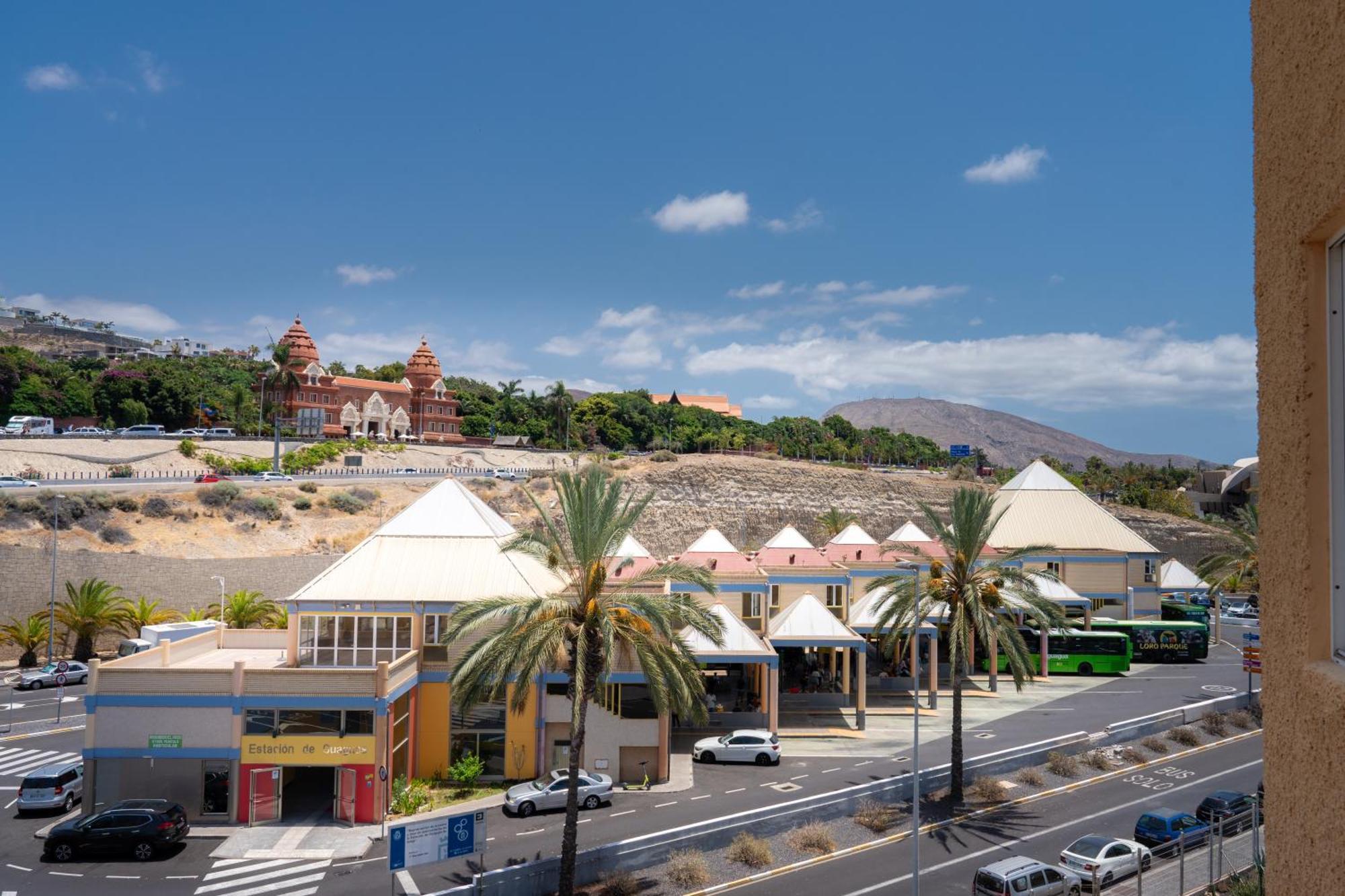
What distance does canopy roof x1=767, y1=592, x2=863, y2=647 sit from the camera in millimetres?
43500

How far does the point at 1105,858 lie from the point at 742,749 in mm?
14813

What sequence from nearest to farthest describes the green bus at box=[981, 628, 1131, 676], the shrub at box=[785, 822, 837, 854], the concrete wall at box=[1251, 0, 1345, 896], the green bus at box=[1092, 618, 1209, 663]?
the concrete wall at box=[1251, 0, 1345, 896] < the shrub at box=[785, 822, 837, 854] < the green bus at box=[981, 628, 1131, 676] < the green bus at box=[1092, 618, 1209, 663]

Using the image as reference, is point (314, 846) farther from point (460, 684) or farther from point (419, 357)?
point (419, 357)

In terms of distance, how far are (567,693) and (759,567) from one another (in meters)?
19.4

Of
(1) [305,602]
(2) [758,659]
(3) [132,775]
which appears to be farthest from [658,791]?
(3) [132,775]

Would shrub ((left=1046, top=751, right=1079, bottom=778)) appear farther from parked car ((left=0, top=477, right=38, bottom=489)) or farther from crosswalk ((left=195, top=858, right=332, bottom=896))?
parked car ((left=0, top=477, right=38, bottom=489))

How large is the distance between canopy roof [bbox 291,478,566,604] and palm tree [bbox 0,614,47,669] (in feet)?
94.0

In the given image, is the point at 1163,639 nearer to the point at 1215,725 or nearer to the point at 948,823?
the point at 1215,725

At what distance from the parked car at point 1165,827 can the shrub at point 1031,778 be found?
5.27 metres

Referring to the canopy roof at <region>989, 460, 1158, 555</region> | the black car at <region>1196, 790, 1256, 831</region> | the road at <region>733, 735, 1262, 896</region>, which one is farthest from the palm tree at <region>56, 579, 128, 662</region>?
the canopy roof at <region>989, 460, 1158, 555</region>

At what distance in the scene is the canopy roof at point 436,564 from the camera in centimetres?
3553

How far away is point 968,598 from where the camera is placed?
107ft

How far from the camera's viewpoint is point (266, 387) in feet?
394

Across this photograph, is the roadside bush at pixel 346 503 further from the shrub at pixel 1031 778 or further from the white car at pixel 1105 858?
the white car at pixel 1105 858
